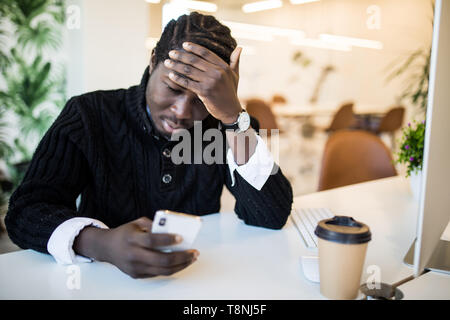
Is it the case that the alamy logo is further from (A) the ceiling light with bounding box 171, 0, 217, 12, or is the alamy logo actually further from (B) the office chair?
(B) the office chair

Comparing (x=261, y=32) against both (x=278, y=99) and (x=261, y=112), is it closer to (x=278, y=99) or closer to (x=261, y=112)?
(x=278, y=99)

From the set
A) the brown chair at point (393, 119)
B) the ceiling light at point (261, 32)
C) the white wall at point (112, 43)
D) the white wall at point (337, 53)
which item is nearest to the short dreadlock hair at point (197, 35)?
the white wall at point (112, 43)

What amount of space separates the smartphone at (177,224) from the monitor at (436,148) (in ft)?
1.26

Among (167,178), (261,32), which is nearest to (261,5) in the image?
(261,32)

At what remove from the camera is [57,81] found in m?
2.64

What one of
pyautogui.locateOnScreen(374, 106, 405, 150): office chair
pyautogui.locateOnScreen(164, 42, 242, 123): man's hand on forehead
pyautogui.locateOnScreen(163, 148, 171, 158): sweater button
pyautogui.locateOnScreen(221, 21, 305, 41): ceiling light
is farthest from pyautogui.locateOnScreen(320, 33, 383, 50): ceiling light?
pyautogui.locateOnScreen(164, 42, 242, 123): man's hand on forehead

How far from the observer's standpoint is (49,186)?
91cm

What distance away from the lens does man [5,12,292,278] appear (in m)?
0.76

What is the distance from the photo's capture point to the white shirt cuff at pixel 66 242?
0.75 meters

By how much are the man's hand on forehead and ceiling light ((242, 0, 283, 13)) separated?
17.9ft

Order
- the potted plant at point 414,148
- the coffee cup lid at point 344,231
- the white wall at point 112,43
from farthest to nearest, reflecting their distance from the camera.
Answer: the white wall at point 112,43, the potted plant at point 414,148, the coffee cup lid at point 344,231

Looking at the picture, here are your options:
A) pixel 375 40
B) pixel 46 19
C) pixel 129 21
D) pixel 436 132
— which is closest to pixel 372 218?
pixel 436 132

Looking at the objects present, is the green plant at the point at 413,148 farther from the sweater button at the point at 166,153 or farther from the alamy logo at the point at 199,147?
the sweater button at the point at 166,153

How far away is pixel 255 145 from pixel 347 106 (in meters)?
4.22
